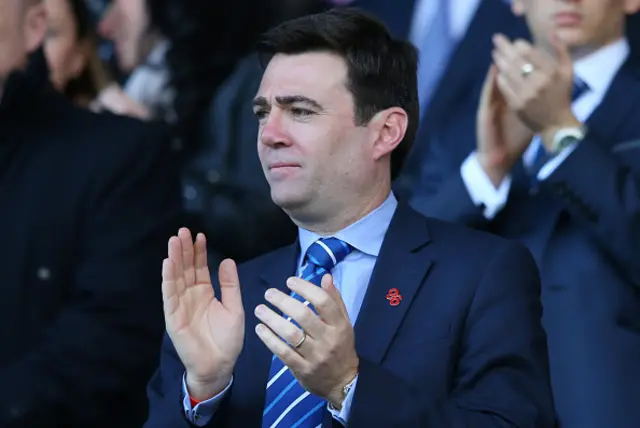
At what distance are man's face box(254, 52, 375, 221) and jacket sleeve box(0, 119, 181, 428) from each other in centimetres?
85

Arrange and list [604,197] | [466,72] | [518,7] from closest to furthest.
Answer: [604,197]
[518,7]
[466,72]

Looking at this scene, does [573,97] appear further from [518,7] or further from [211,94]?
[211,94]

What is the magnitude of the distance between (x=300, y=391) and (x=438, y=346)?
0.29 m

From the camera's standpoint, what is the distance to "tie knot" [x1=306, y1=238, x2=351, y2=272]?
262cm

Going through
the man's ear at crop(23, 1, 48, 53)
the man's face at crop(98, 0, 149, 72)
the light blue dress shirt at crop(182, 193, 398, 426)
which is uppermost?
the light blue dress shirt at crop(182, 193, 398, 426)

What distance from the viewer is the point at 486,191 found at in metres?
3.25

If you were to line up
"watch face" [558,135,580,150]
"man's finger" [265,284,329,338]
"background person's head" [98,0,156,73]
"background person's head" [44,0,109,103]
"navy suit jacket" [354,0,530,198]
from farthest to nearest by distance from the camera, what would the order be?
"background person's head" [98,0,156,73] → "background person's head" [44,0,109,103] → "navy suit jacket" [354,0,530,198] → "watch face" [558,135,580,150] → "man's finger" [265,284,329,338]

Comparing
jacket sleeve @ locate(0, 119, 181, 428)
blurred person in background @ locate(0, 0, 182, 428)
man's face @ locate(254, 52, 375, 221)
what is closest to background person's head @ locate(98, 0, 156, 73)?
blurred person in background @ locate(0, 0, 182, 428)

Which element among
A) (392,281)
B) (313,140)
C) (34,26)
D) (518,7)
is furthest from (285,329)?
(34,26)

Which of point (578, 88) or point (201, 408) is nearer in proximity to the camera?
point (201, 408)

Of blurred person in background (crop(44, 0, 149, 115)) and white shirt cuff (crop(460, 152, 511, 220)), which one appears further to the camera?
blurred person in background (crop(44, 0, 149, 115))

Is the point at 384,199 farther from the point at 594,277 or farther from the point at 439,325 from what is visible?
the point at 594,277

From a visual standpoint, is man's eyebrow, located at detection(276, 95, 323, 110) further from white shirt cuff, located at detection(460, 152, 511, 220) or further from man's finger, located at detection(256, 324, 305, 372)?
white shirt cuff, located at detection(460, 152, 511, 220)

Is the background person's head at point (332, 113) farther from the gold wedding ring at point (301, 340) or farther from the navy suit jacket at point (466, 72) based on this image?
the navy suit jacket at point (466, 72)
